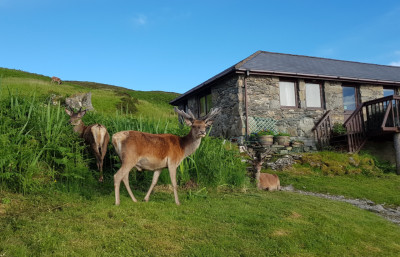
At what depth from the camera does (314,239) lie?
15.1 ft

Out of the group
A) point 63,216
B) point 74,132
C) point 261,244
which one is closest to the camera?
point 261,244

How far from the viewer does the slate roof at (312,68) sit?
58.7ft

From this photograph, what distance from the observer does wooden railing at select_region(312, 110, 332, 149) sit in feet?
58.7

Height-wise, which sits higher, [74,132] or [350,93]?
[350,93]

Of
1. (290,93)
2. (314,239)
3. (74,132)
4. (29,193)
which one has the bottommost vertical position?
(314,239)

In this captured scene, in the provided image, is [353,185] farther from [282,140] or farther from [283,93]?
[283,93]

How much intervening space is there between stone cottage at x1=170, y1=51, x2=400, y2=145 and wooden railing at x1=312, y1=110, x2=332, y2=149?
40 centimetres

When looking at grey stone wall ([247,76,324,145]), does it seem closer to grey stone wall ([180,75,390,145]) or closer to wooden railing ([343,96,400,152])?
grey stone wall ([180,75,390,145])

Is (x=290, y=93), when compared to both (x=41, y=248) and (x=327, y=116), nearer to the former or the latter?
(x=327, y=116)

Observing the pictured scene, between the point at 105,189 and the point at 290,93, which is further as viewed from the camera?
A: the point at 290,93

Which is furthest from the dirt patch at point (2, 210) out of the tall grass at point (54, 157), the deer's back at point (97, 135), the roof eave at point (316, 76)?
the roof eave at point (316, 76)

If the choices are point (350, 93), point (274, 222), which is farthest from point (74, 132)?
point (350, 93)

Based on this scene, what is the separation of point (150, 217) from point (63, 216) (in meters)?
1.23

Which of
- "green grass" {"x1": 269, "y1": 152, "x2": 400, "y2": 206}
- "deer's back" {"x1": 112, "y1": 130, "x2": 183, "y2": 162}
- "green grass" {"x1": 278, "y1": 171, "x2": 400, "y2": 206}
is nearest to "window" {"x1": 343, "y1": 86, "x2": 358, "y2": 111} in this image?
"green grass" {"x1": 269, "y1": 152, "x2": 400, "y2": 206}
